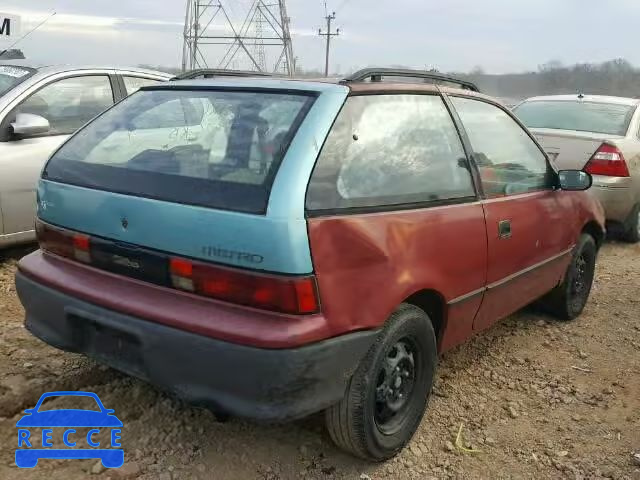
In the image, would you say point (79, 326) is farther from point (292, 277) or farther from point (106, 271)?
point (292, 277)

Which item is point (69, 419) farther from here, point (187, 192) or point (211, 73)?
point (211, 73)

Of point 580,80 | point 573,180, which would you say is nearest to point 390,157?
point 573,180

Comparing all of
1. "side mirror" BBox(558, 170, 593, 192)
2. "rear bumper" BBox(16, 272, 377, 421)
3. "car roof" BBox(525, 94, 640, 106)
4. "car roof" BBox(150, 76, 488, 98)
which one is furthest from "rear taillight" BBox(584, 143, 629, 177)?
"rear bumper" BBox(16, 272, 377, 421)

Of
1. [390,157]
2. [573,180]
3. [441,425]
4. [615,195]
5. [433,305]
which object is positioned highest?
[390,157]

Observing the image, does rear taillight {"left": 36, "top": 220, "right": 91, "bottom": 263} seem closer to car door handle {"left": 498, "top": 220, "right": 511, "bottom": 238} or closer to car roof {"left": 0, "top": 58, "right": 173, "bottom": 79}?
car door handle {"left": 498, "top": 220, "right": 511, "bottom": 238}

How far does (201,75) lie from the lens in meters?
3.39

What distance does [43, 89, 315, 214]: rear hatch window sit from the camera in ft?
7.64

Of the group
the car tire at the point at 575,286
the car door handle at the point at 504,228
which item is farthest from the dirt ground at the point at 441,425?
the car door handle at the point at 504,228

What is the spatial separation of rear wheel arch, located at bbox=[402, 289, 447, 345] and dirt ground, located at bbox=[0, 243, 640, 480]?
1.66ft

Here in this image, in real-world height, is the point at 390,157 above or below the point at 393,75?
below

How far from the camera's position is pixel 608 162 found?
6.29 m

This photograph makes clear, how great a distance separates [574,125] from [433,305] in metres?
4.79

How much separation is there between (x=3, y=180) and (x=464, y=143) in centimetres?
331

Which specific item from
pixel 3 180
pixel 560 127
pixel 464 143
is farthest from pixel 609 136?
pixel 3 180
